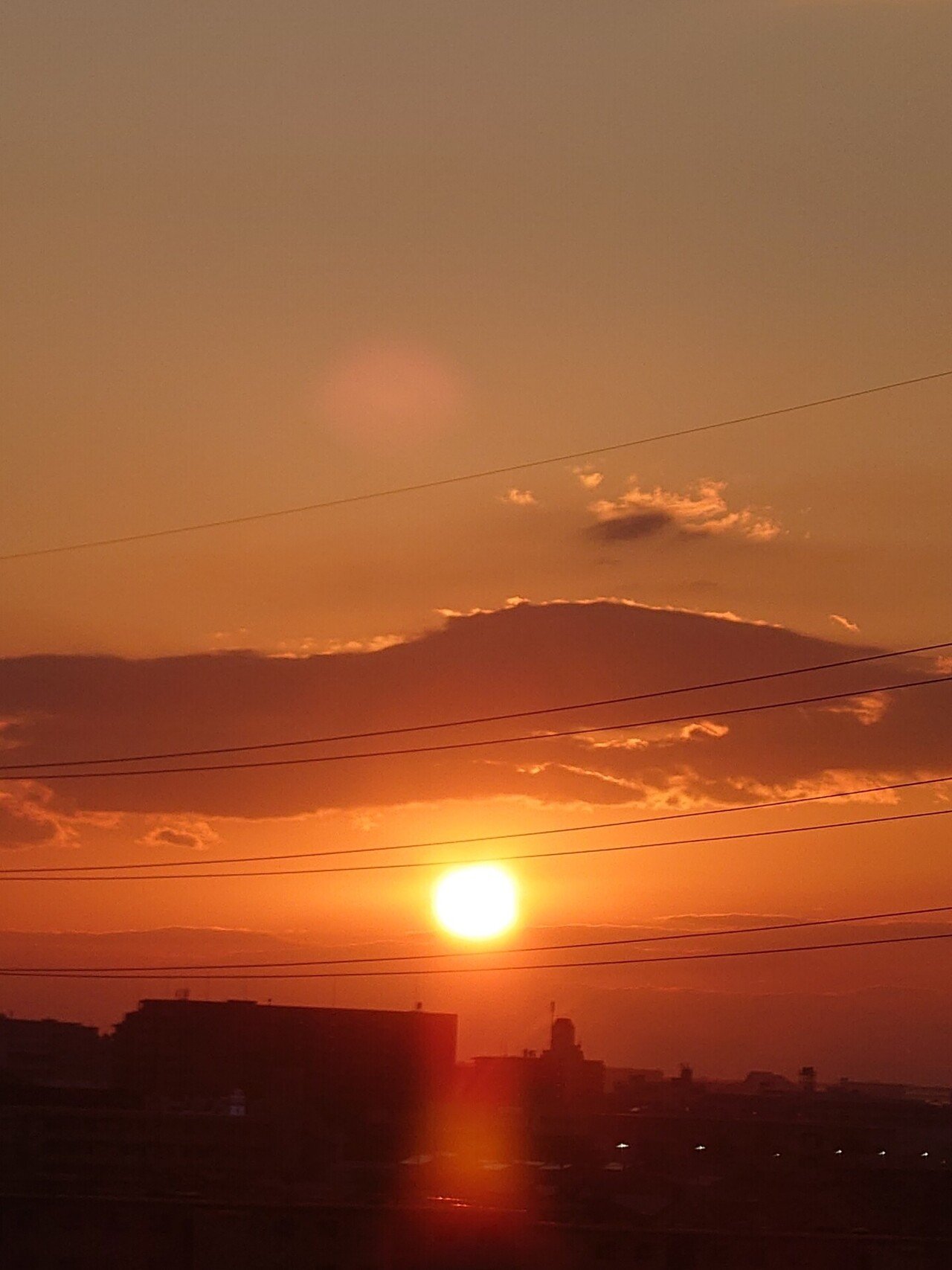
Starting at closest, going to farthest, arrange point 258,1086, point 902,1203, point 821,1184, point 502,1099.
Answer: point 902,1203 < point 821,1184 < point 258,1086 < point 502,1099

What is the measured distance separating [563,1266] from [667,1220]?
1051 cm

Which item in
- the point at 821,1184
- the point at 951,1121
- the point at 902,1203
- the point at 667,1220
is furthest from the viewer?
the point at 951,1121

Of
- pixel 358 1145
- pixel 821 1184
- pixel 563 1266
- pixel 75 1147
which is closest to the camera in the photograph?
pixel 563 1266

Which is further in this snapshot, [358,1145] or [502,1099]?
[502,1099]

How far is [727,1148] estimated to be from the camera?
9244 centimetres

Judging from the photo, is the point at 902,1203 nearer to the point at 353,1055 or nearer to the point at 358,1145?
the point at 358,1145

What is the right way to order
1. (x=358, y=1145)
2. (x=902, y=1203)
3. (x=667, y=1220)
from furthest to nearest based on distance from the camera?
(x=358, y=1145) < (x=902, y=1203) < (x=667, y=1220)

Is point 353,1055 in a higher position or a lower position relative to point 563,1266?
higher

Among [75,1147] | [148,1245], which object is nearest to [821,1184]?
[148,1245]

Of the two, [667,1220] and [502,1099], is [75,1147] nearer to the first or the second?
[667,1220]

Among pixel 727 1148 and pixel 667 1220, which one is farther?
pixel 727 1148

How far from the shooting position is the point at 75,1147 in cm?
8138

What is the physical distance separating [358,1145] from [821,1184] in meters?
34.9

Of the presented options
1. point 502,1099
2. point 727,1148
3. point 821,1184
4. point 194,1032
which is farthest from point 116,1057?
point 821,1184
